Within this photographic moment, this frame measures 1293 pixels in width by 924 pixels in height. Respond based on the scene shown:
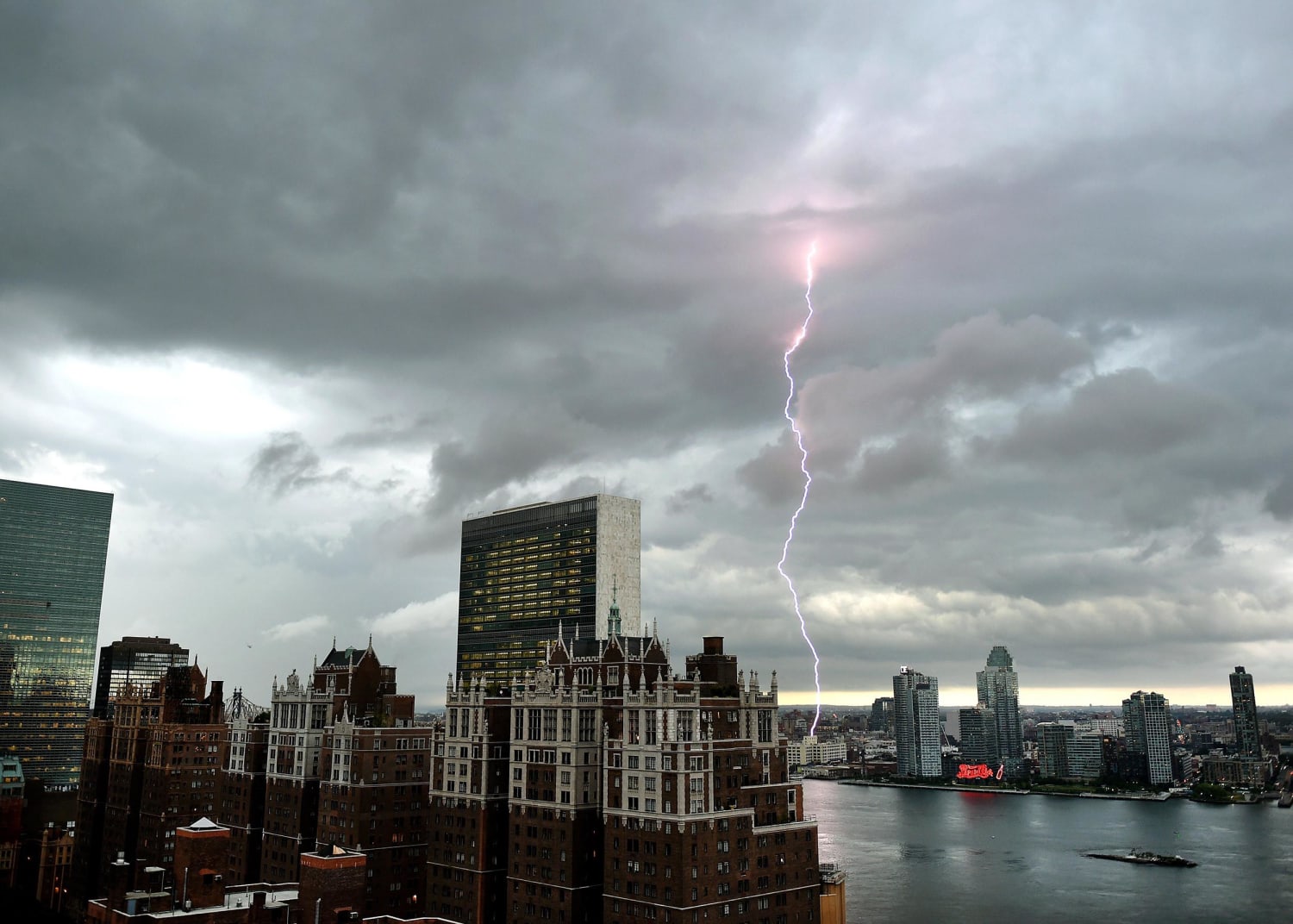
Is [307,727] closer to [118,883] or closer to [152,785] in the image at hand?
[118,883]

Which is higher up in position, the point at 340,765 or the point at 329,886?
the point at 340,765

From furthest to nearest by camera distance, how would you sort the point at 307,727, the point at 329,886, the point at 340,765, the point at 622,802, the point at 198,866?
the point at 307,727, the point at 340,765, the point at 622,802, the point at 329,886, the point at 198,866

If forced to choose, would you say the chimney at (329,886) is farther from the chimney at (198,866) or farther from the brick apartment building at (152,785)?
the brick apartment building at (152,785)

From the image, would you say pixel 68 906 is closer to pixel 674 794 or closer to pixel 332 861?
pixel 332 861

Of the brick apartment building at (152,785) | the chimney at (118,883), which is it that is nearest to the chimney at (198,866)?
the chimney at (118,883)

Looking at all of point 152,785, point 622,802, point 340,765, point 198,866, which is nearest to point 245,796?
point 152,785

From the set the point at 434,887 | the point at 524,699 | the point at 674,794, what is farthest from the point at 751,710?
the point at 434,887

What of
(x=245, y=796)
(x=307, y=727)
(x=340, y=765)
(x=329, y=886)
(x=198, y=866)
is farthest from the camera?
(x=245, y=796)

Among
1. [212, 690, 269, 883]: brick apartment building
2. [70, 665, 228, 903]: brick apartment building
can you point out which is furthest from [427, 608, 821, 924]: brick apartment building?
[70, 665, 228, 903]: brick apartment building

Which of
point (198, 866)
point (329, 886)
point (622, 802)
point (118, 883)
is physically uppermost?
point (622, 802)
